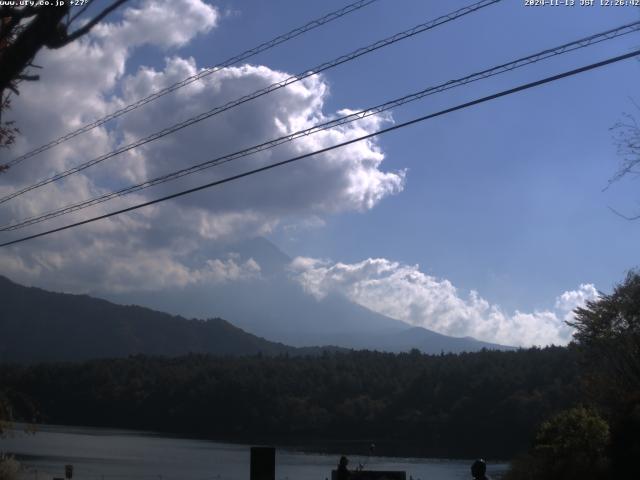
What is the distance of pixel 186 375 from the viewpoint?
109125mm

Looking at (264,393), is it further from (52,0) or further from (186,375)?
(52,0)

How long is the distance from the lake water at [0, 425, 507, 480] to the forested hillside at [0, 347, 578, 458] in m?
4.98

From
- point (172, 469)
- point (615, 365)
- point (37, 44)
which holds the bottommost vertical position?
point (172, 469)

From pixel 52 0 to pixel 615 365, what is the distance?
20905mm

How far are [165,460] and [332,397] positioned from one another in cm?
3292

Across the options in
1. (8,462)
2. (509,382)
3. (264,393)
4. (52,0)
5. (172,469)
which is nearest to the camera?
(52,0)

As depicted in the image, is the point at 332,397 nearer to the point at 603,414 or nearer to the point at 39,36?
the point at 603,414

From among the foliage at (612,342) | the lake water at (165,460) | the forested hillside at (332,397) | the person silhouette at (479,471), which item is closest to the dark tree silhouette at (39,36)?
the person silhouette at (479,471)

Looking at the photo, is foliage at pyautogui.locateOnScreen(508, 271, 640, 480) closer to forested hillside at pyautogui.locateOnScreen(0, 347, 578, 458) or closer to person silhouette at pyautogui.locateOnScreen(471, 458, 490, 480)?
person silhouette at pyautogui.locateOnScreen(471, 458, 490, 480)

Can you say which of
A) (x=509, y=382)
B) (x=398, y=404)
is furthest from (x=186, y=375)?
(x=509, y=382)

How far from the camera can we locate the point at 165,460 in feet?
237

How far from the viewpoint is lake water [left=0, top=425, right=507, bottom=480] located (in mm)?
57781

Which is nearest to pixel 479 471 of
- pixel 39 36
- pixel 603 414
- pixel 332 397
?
pixel 39 36

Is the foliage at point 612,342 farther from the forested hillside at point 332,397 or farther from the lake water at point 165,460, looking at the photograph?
the forested hillside at point 332,397
